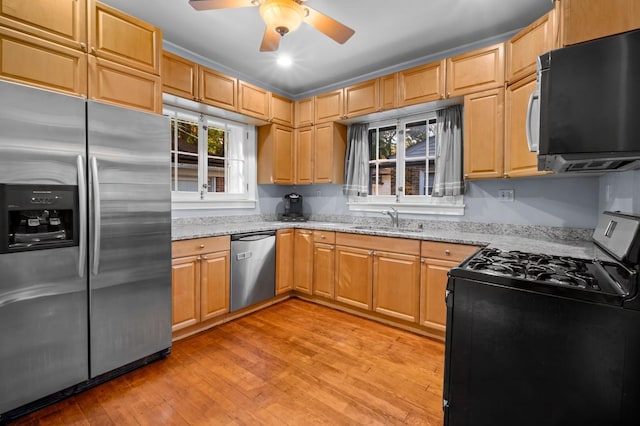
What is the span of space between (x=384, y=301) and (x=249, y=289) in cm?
136

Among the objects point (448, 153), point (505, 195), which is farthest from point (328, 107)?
point (505, 195)

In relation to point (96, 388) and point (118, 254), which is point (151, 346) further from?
point (118, 254)

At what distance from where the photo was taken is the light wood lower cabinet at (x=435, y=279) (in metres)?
2.57

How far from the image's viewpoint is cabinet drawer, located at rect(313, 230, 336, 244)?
11.0 feet

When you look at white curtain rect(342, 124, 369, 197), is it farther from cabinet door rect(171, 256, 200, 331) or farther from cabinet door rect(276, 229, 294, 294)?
cabinet door rect(171, 256, 200, 331)

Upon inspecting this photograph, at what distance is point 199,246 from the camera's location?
266 cm

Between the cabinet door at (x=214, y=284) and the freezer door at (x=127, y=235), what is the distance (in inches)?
16.5

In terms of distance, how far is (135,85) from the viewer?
2203 mm

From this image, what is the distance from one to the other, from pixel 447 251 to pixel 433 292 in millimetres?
388

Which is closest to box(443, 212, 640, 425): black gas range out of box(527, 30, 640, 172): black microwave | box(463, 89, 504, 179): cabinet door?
box(527, 30, 640, 172): black microwave

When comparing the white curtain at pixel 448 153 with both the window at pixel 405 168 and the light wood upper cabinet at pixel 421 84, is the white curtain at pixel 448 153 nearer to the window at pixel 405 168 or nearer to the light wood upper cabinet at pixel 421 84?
the window at pixel 405 168

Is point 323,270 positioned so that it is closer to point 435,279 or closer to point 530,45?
point 435,279

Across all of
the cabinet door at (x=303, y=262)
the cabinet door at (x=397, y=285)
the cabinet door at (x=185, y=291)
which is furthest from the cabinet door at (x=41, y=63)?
the cabinet door at (x=397, y=285)

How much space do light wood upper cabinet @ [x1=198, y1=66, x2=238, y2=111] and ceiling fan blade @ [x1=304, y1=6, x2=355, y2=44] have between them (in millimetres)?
1467
